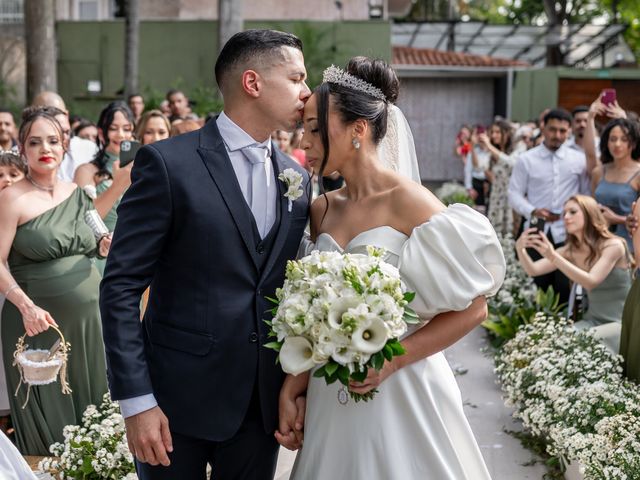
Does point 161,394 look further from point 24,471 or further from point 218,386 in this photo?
point 24,471

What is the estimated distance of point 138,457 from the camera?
2.85m

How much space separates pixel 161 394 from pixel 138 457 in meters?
0.23

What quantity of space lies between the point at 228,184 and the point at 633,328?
3.62 m

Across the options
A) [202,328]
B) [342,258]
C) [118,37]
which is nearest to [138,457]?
[202,328]

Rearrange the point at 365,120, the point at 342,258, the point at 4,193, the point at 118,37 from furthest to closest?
the point at 118,37
the point at 4,193
the point at 365,120
the point at 342,258

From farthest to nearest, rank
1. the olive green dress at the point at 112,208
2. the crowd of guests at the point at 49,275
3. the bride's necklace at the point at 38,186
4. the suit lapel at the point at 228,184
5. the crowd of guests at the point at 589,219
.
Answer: the crowd of guests at the point at 589,219 < the olive green dress at the point at 112,208 < the bride's necklace at the point at 38,186 < the crowd of guests at the point at 49,275 < the suit lapel at the point at 228,184

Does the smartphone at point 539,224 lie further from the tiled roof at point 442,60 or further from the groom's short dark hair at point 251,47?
the tiled roof at point 442,60

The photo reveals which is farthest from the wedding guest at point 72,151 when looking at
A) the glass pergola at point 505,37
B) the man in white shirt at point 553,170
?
the glass pergola at point 505,37

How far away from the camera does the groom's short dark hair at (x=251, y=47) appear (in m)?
3.03

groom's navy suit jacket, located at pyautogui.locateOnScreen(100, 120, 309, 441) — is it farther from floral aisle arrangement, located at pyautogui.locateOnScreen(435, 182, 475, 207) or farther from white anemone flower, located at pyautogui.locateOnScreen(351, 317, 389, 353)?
floral aisle arrangement, located at pyautogui.locateOnScreen(435, 182, 475, 207)

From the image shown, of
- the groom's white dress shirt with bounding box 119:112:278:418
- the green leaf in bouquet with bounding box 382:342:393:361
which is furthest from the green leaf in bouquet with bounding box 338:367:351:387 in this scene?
the groom's white dress shirt with bounding box 119:112:278:418

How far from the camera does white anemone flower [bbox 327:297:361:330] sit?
2561 mm

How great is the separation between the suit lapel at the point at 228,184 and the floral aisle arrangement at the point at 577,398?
2355mm

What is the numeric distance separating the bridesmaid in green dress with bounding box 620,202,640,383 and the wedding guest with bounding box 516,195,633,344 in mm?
839
